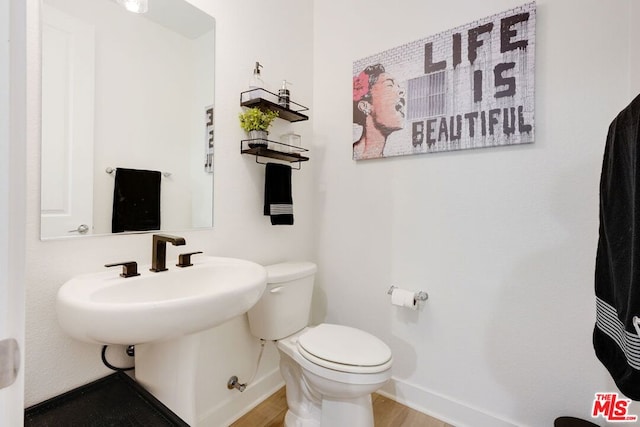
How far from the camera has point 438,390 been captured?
150 cm

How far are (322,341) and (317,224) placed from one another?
0.82 m

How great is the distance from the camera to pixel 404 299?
58.8 inches

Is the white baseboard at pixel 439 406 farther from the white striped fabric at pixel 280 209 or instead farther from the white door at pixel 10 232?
the white door at pixel 10 232

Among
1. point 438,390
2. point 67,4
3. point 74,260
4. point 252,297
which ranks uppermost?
point 67,4

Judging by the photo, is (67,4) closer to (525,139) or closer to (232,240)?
(232,240)

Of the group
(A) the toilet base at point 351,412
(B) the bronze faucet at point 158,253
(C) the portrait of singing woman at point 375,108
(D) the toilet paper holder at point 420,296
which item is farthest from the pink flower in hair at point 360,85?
(A) the toilet base at point 351,412

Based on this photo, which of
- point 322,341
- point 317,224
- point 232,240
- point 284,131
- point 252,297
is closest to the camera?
point 252,297

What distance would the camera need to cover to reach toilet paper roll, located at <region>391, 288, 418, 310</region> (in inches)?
58.3

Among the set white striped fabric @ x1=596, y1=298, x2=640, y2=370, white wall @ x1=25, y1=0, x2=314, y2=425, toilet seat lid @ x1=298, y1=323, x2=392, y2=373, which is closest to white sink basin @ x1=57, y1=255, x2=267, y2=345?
white wall @ x1=25, y1=0, x2=314, y2=425

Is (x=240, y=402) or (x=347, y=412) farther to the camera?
(x=240, y=402)

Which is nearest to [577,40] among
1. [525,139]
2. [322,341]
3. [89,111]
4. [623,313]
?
[525,139]

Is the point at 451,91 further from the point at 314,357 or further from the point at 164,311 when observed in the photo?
the point at 164,311

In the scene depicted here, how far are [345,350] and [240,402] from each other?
2.30 feet

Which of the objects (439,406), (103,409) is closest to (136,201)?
(103,409)
